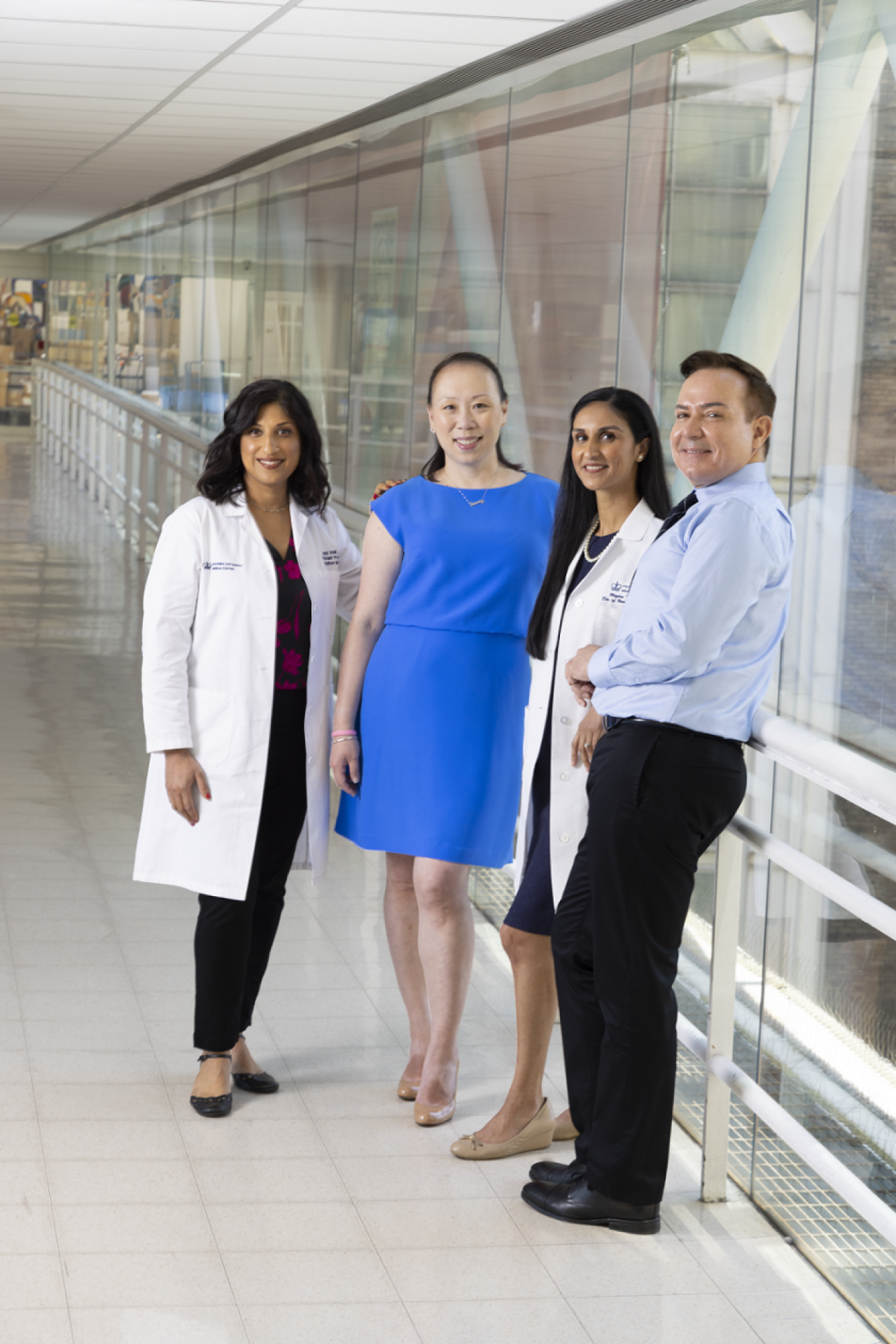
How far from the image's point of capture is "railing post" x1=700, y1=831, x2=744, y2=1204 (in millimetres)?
2721

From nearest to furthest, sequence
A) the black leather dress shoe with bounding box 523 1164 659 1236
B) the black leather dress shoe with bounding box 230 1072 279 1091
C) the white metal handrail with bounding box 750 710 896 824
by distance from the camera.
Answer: the white metal handrail with bounding box 750 710 896 824
the black leather dress shoe with bounding box 523 1164 659 1236
the black leather dress shoe with bounding box 230 1072 279 1091

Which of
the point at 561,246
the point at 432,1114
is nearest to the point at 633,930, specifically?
the point at 432,1114

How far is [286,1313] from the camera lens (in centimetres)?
236

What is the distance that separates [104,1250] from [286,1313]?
36 centimetres

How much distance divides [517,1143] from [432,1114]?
0.21 meters

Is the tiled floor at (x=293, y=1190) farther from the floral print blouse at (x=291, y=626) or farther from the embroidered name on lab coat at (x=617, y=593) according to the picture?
the embroidered name on lab coat at (x=617, y=593)

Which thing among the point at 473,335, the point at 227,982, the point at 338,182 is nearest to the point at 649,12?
the point at 473,335

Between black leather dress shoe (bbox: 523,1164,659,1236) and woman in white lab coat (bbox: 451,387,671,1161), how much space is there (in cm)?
26

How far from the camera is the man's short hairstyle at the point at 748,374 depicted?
2.40 m

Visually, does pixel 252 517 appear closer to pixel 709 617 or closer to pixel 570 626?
pixel 570 626

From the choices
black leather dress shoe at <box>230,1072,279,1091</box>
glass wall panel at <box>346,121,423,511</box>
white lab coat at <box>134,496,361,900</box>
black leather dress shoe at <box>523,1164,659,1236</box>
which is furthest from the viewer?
glass wall panel at <box>346,121,423,511</box>

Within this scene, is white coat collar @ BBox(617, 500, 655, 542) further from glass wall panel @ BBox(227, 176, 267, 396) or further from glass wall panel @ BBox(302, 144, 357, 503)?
glass wall panel @ BBox(227, 176, 267, 396)

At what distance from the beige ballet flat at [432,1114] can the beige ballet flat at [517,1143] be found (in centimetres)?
10

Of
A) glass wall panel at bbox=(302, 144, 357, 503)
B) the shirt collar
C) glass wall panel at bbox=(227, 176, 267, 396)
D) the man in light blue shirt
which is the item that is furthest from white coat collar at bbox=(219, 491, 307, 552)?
glass wall panel at bbox=(227, 176, 267, 396)
